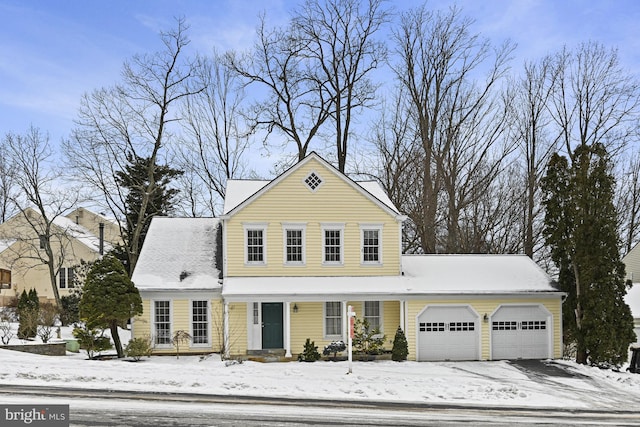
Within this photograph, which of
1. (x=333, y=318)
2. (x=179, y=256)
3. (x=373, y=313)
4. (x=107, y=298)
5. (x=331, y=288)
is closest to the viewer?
(x=107, y=298)

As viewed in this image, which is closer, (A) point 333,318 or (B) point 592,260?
(B) point 592,260

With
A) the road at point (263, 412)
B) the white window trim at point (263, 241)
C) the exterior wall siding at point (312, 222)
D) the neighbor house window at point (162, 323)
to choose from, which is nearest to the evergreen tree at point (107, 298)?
the neighbor house window at point (162, 323)

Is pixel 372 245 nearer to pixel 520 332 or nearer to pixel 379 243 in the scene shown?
pixel 379 243

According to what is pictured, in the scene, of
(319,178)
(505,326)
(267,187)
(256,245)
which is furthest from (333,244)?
(505,326)

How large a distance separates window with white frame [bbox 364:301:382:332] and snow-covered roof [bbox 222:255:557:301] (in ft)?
3.44

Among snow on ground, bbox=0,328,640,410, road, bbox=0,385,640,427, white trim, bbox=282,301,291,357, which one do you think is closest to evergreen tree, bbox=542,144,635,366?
snow on ground, bbox=0,328,640,410

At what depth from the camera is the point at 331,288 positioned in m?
24.7

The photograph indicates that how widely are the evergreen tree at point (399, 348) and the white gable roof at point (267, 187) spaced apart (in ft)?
15.9

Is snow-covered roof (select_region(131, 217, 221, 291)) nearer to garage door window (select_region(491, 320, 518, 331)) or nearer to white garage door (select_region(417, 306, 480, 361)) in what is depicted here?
white garage door (select_region(417, 306, 480, 361))

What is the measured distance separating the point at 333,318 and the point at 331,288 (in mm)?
1622

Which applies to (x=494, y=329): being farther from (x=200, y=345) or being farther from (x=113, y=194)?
(x=113, y=194)

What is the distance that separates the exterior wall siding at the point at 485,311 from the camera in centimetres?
2503

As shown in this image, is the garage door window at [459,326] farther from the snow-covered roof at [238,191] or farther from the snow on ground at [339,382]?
the snow-covered roof at [238,191]
